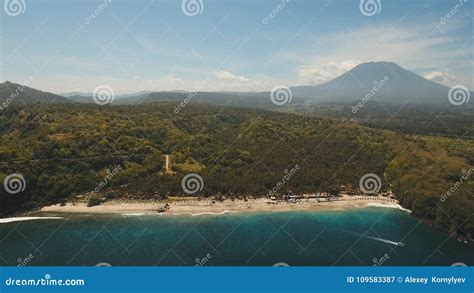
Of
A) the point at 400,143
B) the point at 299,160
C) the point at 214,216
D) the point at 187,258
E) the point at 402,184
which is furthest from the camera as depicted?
the point at 400,143

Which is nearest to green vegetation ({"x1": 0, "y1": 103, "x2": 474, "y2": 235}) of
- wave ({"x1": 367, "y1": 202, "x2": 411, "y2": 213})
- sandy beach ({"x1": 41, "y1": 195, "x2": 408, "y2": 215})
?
wave ({"x1": 367, "y1": 202, "x2": 411, "y2": 213})

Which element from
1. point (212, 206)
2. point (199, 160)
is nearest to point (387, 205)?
point (212, 206)

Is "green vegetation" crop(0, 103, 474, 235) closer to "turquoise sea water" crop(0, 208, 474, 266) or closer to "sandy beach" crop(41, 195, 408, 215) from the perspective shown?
"sandy beach" crop(41, 195, 408, 215)

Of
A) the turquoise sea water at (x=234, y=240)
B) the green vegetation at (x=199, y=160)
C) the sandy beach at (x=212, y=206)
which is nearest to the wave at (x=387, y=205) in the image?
the sandy beach at (x=212, y=206)

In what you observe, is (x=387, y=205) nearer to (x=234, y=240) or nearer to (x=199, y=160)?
(x=234, y=240)

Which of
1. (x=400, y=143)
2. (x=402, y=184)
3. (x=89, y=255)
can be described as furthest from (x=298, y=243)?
(x=400, y=143)

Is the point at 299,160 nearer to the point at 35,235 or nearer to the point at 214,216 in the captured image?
the point at 214,216
